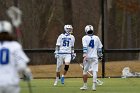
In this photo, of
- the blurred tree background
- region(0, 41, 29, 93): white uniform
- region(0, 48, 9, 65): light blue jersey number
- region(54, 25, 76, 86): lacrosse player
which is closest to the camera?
region(0, 41, 29, 93): white uniform

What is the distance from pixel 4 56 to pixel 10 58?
0.11 m

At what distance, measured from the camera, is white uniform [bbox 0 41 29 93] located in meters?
9.17

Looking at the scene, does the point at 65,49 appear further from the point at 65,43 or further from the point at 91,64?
the point at 91,64

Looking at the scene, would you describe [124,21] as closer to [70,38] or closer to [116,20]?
[116,20]

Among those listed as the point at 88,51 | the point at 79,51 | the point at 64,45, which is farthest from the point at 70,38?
the point at 79,51

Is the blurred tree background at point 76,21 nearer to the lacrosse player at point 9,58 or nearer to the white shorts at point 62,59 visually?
the white shorts at point 62,59

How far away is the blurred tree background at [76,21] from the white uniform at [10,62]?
22.2 m

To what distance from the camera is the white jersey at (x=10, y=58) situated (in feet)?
30.3

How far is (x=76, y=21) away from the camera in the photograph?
35188 millimetres

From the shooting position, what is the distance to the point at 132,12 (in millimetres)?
34938

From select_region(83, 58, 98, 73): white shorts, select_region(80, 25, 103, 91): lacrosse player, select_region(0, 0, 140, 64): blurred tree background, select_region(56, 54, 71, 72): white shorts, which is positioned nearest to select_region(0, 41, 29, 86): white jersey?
select_region(80, 25, 103, 91): lacrosse player

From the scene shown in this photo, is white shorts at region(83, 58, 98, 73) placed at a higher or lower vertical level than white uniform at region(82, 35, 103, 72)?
lower

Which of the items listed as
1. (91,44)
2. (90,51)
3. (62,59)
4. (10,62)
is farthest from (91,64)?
(10,62)

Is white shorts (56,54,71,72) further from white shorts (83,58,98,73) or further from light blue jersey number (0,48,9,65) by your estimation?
light blue jersey number (0,48,9,65)
